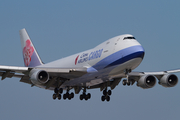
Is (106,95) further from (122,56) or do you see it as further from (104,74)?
(122,56)

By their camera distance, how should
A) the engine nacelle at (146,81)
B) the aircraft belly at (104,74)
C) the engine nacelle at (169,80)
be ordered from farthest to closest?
the engine nacelle at (169,80) < the engine nacelle at (146,81) < the aircraft belly at (104,74)

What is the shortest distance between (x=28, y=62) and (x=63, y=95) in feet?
34.1

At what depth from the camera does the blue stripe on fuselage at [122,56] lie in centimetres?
2811

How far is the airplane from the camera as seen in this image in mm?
28922

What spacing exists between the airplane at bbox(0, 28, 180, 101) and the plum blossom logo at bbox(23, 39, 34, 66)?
22.2 ft

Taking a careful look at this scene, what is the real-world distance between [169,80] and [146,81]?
115 inches

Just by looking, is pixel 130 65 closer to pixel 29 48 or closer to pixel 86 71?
pixel 86 71

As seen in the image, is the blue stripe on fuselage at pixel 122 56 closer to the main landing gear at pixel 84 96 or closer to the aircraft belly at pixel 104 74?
the aircraft belly at pixel 104 74

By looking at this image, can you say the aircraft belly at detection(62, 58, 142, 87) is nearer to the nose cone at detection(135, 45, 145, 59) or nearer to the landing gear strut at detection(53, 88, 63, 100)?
the nose cone at detection(135, 45, 145, 59)

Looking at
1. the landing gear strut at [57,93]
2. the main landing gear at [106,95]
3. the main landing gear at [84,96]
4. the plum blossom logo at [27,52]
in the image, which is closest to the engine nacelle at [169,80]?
the main landing gear at [106,95]

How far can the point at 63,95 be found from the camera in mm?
39188

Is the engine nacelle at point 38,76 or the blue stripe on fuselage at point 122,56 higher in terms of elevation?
the blue stripe on fuselage at point 122,56

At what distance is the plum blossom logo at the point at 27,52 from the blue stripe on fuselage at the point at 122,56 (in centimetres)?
1944

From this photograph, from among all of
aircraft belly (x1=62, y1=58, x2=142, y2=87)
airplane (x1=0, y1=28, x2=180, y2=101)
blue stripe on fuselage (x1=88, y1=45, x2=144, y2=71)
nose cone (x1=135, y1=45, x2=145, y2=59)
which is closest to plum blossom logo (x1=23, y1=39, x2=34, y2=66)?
airplane (x1=0, y1=28, x2=180, y2=101)
